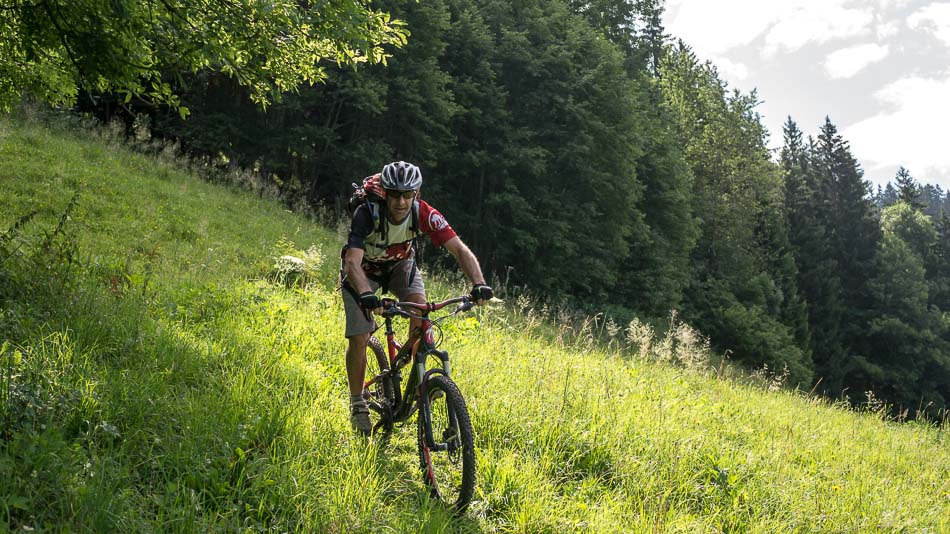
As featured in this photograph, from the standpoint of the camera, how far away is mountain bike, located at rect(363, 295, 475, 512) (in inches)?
158

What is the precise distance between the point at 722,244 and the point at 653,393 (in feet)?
112

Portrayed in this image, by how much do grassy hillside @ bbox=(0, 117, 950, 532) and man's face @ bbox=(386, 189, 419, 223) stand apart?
5.44 feet

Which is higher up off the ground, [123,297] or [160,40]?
[160,40]

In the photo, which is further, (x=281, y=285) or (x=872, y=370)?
(x=872, y=370)

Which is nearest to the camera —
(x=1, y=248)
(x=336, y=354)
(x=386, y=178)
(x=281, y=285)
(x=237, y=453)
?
(x=237, y=453)

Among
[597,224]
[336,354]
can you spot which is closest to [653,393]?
[336,354]

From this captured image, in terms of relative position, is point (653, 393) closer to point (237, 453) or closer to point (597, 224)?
point (237, 453)

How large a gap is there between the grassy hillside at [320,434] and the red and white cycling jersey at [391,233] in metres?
1.34

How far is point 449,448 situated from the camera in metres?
4.04

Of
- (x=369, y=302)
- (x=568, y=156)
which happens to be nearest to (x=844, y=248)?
(x=568, y=156)

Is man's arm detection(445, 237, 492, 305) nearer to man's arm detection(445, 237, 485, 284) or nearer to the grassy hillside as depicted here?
man's arm detection(445, 237, 485, 284)

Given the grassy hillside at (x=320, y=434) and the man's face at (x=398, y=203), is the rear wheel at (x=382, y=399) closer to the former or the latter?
the grassy hillside at (x=320, y=434)

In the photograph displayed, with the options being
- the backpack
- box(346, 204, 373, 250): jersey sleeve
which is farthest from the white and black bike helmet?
box(346, 204, 373, 250): jersey sleeve

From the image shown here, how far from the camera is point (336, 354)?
6.51 meters
